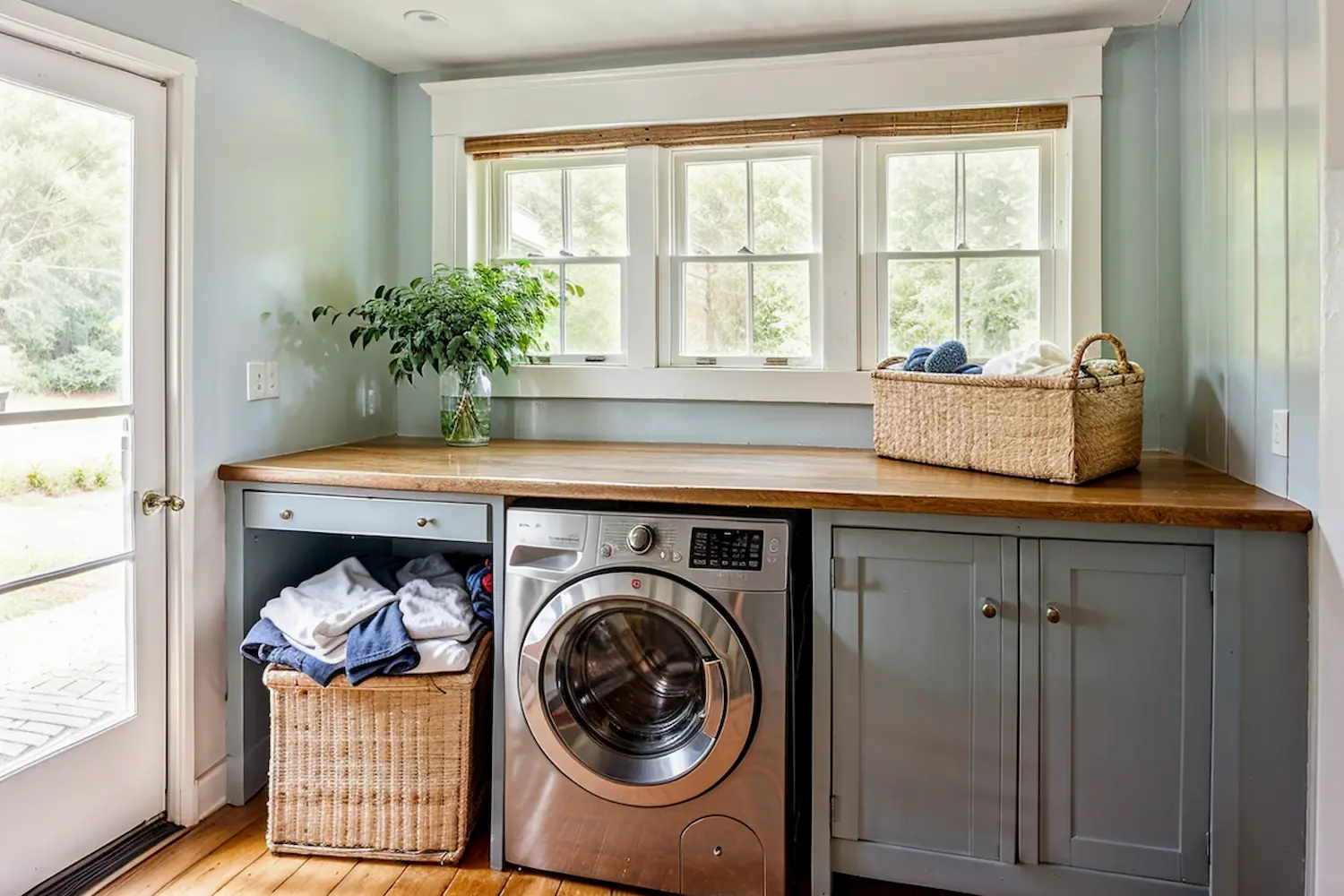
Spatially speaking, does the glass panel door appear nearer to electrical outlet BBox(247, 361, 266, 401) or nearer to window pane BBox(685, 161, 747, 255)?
electrical outlet BBox(247, 361, 266, 401)

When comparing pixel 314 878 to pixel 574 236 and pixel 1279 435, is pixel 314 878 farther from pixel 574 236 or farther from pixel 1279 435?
pixel 1279 435

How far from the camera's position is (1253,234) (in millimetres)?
1840

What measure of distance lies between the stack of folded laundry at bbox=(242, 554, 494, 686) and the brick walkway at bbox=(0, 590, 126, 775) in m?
0.30

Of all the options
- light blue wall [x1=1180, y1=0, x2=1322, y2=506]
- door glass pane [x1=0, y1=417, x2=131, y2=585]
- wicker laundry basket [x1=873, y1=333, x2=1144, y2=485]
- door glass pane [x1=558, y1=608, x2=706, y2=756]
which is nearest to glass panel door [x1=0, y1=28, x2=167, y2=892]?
door glass pane [x1=0, y1=417, x2=131, y2=585]

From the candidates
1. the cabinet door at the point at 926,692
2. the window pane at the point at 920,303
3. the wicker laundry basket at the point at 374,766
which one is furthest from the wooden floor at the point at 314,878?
the window pane at the point at 920,303

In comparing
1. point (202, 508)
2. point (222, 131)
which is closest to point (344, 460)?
point (202, 508)

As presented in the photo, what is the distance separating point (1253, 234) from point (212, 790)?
2895 millimetres

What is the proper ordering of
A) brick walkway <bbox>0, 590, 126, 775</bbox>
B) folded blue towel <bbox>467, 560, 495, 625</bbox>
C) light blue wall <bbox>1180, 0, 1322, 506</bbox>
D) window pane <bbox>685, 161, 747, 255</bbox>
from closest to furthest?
light blue wall <bbox>1180, 0, 1322, 506</bbox>, brick walkway <bbox>0, 590, 126, 775</bbox>, folded blue towel <bbox>467, 560, 495, 625</bbox>, window pane <bbox>685, 161, 747, 255</bbox>

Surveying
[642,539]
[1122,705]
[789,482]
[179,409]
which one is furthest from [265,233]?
[1122,705]

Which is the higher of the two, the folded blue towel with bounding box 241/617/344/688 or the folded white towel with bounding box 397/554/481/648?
the folded white towel with bounding box 397/554/481/648

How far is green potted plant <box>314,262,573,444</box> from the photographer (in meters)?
2.48

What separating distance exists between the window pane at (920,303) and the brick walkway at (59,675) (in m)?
2.25

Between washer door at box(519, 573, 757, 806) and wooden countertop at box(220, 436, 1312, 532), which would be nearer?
wooden countertop at box(220, 436, 1312, 532)

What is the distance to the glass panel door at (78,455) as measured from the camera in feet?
5.82
